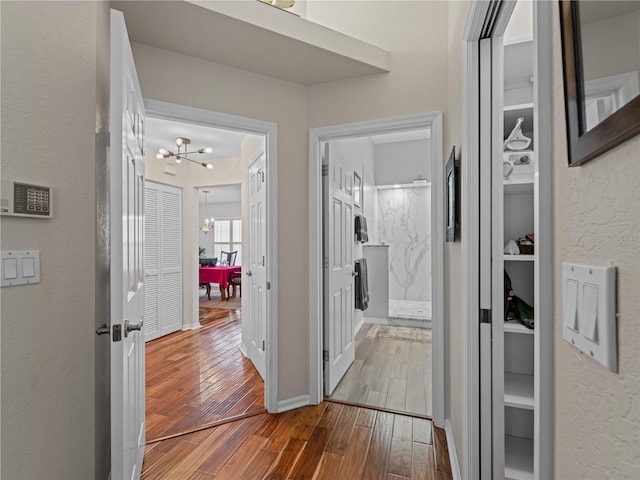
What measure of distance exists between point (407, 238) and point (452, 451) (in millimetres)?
4061

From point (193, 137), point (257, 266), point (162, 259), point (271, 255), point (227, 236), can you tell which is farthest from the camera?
point (227, 236)

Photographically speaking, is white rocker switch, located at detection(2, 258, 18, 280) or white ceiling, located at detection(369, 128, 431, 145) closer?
white rocker switch, located at detection(2, 258, 18, 280)

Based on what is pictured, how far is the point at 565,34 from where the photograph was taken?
509 mm

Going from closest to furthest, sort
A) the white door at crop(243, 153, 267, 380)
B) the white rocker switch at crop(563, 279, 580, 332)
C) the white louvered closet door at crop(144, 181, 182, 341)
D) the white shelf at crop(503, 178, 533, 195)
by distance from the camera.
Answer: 1. the white rocker switch at crop(563, 279, 580, 332)
2. the white shelf at crop(503, 178, 533, 195)
3. the white door at crop(243, 153, 267, 380)
4. the white louvered closet door at crop(144, 181, 182, 341)

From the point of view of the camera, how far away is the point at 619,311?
41 centimetres

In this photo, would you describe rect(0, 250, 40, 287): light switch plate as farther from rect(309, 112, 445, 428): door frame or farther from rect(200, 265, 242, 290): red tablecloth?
rect(200, 265, 242, 290): red tablecloth

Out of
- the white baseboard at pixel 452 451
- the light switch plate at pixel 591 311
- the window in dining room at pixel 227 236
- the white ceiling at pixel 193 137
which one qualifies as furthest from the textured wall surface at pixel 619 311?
the window in dining room at pixel 227 236

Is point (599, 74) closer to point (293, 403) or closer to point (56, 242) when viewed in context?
point (56, 242)

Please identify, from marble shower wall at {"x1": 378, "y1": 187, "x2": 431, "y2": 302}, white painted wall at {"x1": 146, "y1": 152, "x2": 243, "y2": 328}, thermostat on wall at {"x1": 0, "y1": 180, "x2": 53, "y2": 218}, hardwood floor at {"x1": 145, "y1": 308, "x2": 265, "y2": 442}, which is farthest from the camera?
marble shower wall at {"x1": 378, "y1": 187, "x2": 431, "y2": 302}

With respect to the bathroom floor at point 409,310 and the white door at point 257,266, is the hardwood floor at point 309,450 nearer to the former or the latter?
the white door at point 257,266

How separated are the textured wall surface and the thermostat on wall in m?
1.49

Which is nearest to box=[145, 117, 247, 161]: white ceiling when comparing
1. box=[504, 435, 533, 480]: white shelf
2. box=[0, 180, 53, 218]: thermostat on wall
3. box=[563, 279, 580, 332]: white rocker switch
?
box=[0, 180, 53, 218]: thermostat on wall

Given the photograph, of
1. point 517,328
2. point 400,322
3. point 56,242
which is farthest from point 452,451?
point 400,322

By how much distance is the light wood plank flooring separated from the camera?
268cm
